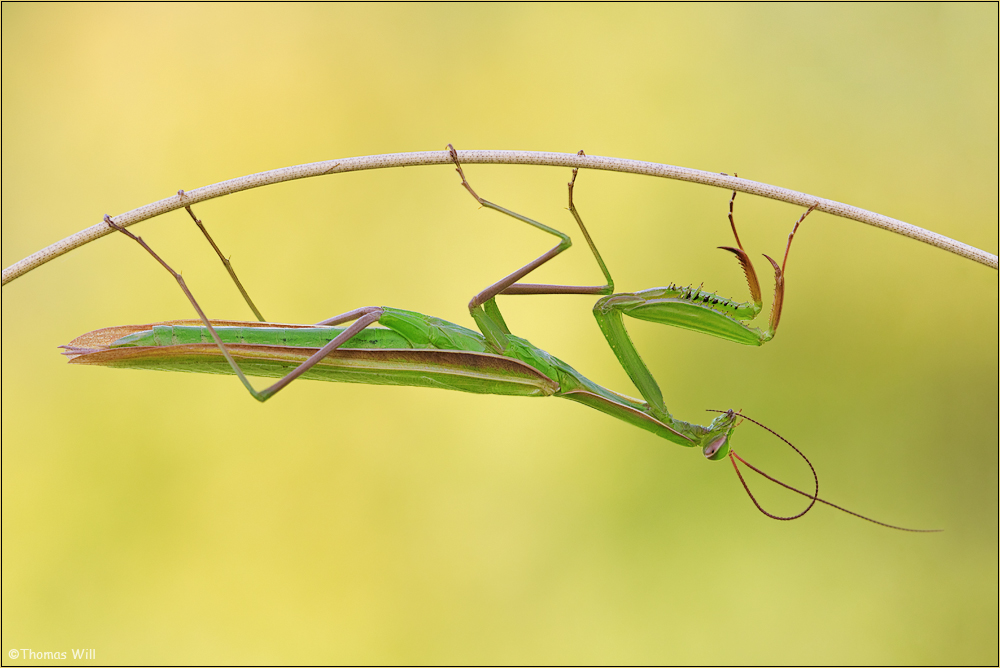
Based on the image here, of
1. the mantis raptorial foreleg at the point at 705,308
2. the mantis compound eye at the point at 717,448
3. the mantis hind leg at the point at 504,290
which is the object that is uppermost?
the mantis hind leg at the point at 504,290

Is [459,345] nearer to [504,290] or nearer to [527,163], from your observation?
[504,290]

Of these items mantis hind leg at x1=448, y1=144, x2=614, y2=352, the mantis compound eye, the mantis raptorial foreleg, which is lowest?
the mantis compound eye

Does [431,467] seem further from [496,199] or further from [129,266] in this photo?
[129,266]

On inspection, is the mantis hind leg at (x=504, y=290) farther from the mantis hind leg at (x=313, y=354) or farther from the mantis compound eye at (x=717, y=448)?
the mantis compound eye at (x=717, y=448)

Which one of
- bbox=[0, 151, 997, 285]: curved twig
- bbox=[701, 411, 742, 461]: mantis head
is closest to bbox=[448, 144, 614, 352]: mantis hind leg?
bbox=[0, 151, 997, 285]: curved twig

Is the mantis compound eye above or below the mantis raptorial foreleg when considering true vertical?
below

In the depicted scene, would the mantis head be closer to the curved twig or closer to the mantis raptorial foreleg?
the mantis raptorial foreleg

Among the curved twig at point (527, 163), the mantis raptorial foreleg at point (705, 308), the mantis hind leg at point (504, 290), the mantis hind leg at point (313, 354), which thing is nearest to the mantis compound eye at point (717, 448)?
the mantis raptorial foreleg at point (705, 308)

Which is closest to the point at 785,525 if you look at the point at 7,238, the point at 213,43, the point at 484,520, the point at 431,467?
the point at 484,520
